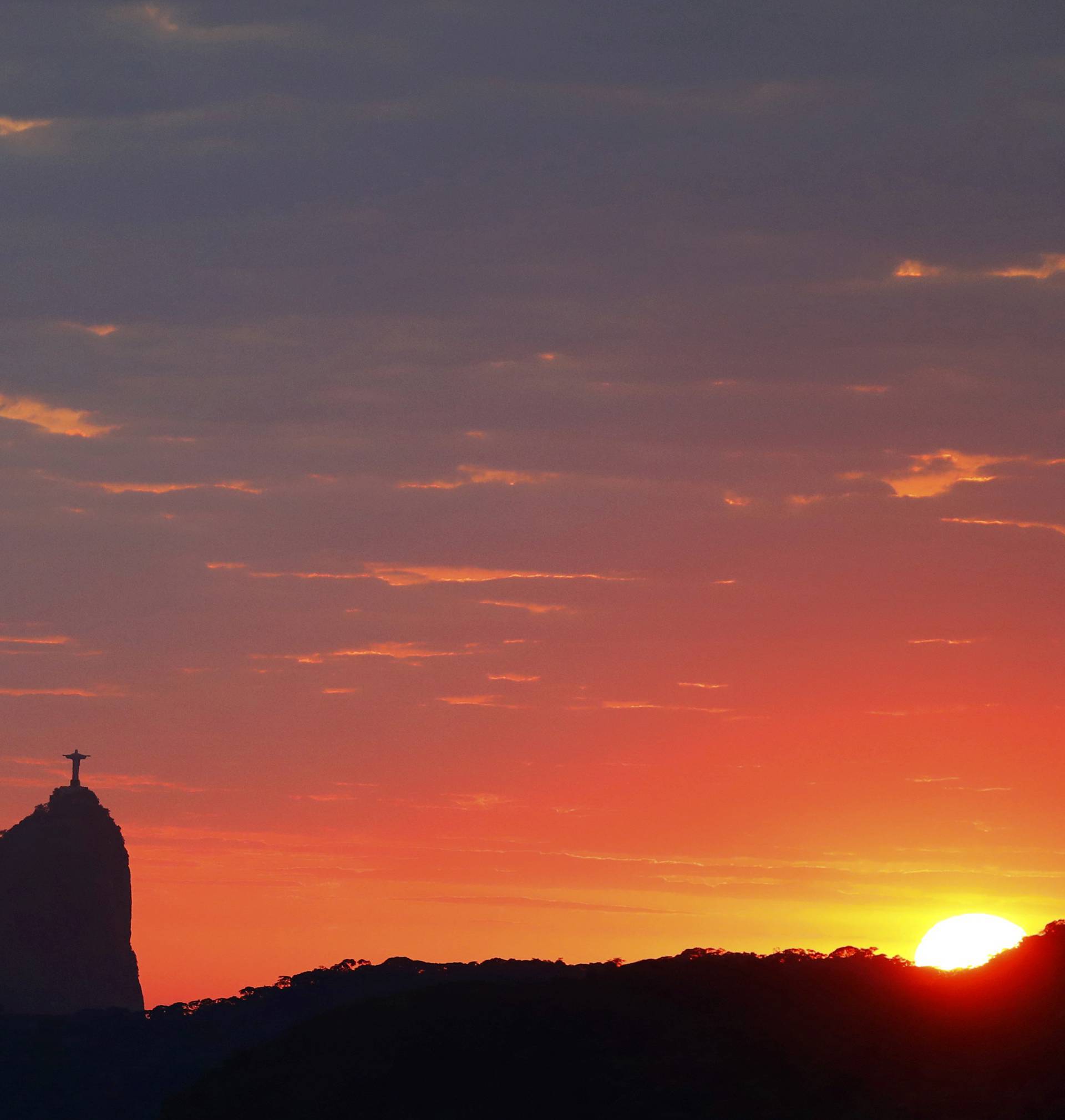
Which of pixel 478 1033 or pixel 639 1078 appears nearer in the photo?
pixel 639 1078

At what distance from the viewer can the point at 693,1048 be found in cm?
8556

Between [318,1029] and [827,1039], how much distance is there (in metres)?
32.8

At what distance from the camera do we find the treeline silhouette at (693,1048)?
2970 inches

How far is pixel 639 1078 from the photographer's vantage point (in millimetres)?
A: 84062

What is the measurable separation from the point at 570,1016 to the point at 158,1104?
10425 cm

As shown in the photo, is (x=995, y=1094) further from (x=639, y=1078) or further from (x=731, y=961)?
(x=731, y=961)

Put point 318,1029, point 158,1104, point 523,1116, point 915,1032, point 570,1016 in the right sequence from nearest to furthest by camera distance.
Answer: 1. point 915,1032
2. point 523,1116
3. point 570,1016
4. point 318,1029
5. point 158,1104

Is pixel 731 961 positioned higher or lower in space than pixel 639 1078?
higher

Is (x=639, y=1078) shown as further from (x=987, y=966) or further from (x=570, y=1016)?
(x=987, y=966)

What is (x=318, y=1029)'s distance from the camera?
102 m

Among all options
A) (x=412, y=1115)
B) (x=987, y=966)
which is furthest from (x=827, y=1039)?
(x=412, y=1115)

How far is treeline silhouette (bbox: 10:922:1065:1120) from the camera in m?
75.4

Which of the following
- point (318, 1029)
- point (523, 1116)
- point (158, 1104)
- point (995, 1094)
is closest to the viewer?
point (995, 1094)

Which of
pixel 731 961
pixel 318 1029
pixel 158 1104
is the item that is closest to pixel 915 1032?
pixel 731 961
